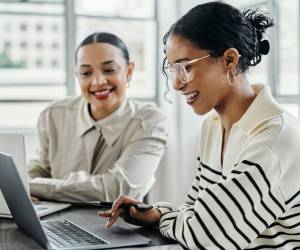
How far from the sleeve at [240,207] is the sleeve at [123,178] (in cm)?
87

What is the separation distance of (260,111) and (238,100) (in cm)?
10

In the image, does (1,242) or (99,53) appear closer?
(1,242)

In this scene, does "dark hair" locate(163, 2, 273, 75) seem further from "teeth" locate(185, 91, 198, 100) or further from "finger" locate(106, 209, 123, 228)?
"finger" locate(106, 209, 123, 228)

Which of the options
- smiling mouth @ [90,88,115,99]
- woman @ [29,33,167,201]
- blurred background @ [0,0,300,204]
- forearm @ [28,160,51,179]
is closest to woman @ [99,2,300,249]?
woman @ [29,33,167,201]

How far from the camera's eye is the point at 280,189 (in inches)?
51.3

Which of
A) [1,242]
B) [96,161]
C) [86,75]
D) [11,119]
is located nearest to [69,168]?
[96,161]

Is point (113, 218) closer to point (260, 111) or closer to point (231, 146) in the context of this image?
point (231, 146)

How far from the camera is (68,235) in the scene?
140cm

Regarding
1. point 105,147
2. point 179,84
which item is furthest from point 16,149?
point 105,147

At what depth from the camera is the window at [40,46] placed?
3803 mm

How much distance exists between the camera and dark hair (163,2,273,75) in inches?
57.2

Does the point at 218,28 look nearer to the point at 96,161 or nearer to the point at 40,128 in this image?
the point at 96,161

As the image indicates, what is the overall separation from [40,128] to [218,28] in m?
1.35

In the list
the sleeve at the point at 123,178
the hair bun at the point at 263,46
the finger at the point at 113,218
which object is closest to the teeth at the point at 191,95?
the hair bun at the point at 263,46
